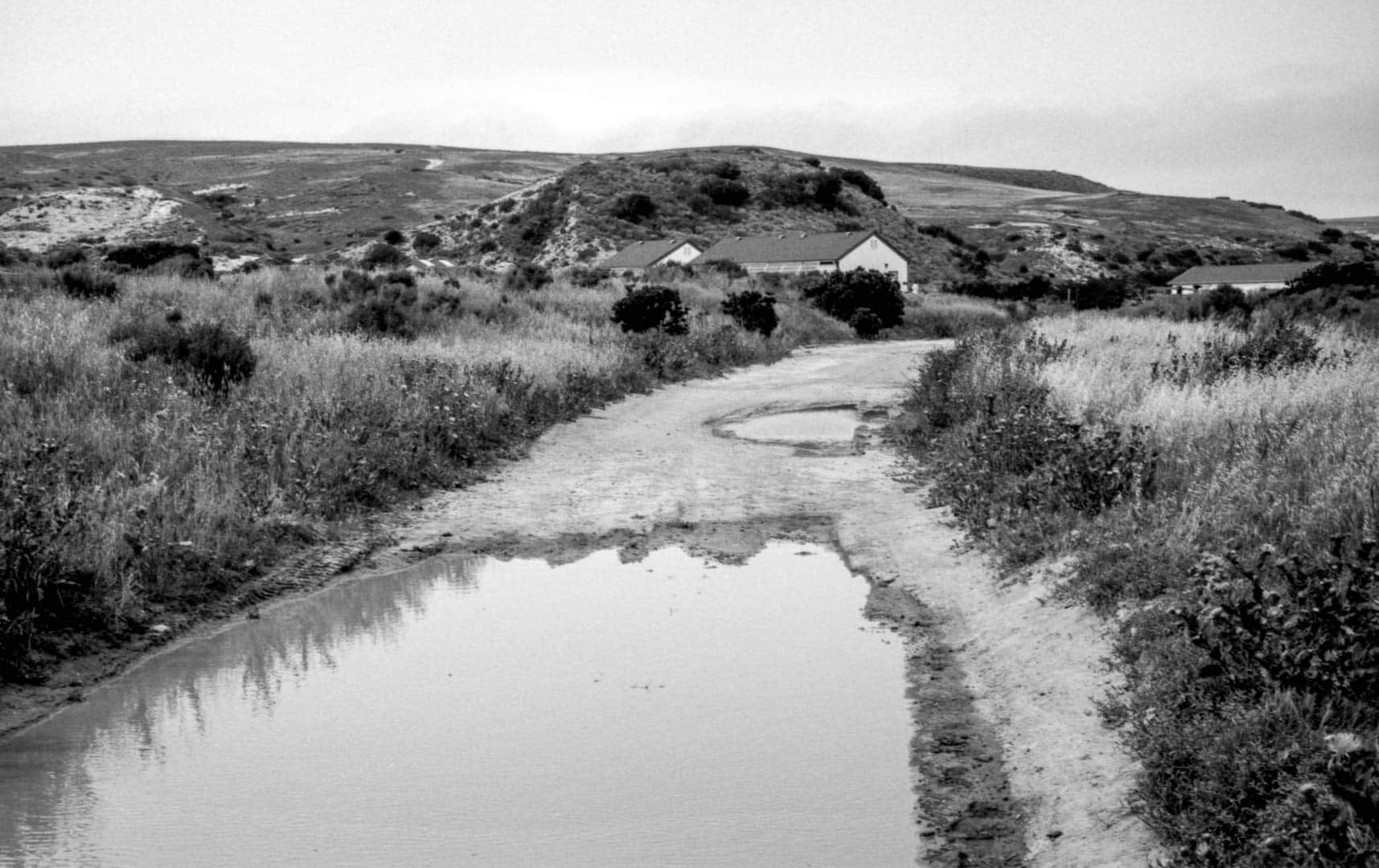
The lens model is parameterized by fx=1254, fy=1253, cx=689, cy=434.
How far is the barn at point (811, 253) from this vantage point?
74.7 metres

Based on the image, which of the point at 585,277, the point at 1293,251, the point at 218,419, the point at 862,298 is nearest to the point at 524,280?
the point at 585,277

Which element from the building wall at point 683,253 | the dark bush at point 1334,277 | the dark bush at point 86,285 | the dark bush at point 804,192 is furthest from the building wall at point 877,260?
the dark bush at point 86,285

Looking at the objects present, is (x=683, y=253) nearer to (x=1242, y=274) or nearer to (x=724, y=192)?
(x=724, y=192)

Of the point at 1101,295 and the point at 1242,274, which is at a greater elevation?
the point at 1242,274

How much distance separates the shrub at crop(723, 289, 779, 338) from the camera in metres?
35.4

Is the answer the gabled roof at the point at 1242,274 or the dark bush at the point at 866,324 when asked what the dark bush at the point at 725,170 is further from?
the dark bush at the point at 866,324

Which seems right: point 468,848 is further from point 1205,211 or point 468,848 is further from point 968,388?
point 1205,211

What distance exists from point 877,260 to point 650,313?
50.4 meters

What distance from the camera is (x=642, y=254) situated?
251ft

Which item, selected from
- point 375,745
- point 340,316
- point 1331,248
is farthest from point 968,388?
point 1331,248

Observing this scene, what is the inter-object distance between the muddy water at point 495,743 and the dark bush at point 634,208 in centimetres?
8170

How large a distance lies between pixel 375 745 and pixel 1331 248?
12855cm

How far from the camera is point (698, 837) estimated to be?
5285 mm

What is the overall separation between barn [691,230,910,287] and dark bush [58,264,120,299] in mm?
50500
